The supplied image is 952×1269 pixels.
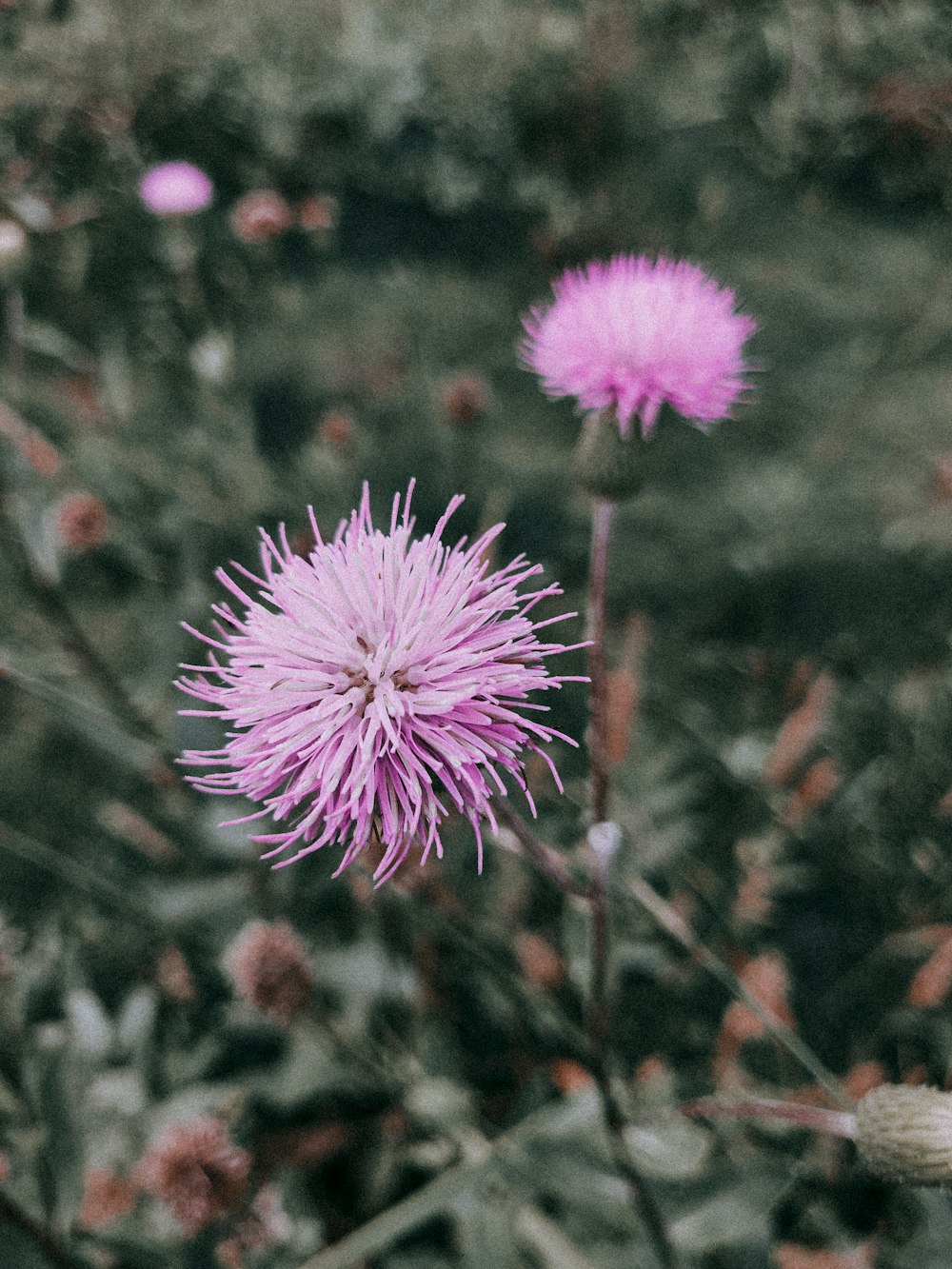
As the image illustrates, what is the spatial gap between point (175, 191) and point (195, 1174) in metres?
1.73

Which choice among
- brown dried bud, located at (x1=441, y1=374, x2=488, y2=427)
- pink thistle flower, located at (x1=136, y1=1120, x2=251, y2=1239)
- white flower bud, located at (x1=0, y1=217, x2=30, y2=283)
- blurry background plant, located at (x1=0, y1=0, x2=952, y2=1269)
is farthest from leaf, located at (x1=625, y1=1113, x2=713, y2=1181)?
white flower bud, located at (x1=0, y1=217, x2=30, y2=283)

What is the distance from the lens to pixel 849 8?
3.70 m

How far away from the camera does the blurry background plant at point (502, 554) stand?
1.34m

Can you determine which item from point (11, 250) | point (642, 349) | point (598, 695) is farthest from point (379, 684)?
point (11, 250)

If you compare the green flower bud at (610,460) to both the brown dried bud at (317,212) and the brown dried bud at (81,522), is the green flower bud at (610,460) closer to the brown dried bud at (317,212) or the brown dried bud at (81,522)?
the brown dried bud at (81,522)

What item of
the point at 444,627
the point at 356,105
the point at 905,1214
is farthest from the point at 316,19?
the point at 905,1214

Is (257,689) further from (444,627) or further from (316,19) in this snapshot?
(316,19)

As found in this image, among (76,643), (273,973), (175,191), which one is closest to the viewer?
(273,973)

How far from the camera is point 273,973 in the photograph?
1.33m

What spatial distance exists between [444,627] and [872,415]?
2517 mm

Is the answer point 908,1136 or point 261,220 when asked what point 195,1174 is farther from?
point 261,220

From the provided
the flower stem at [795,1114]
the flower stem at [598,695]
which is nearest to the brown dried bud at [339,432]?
the flower stem at [598,695]

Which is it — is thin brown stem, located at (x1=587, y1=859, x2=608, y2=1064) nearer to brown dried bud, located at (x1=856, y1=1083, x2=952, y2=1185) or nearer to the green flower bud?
brown dried bud, located at (x1=856, y1=1083, x2=952, y2=1185)

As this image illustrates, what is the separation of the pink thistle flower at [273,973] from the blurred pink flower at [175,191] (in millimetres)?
1402
